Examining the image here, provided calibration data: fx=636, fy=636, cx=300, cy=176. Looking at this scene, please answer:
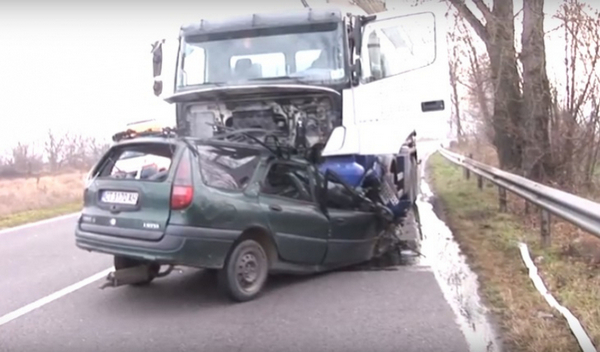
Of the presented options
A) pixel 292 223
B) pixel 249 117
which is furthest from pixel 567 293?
pixel 249 117

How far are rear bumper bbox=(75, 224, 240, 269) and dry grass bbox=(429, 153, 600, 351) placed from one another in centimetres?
247

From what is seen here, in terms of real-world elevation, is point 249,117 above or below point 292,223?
above

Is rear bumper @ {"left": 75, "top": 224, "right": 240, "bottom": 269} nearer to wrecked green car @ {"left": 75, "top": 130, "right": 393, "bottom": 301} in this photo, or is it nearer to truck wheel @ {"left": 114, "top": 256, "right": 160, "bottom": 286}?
wrecked green car @ {"left": 75, "top": 130, "right": 393, "bottom": 301}

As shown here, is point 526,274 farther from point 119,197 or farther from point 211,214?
point 119,197

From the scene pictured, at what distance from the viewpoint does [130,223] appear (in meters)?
5.79

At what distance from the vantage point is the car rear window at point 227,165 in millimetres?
5992

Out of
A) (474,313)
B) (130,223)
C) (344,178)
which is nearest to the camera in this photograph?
(474,313)

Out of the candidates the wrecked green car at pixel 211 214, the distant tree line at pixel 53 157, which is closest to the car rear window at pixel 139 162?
the wrecked green car at pixel 211 214

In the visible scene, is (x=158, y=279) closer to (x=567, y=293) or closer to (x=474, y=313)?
(x=474, y=313)

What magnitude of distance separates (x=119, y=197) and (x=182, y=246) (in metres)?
0.92

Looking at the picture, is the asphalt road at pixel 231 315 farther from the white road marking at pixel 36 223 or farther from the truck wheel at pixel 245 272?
the white road marking at pixel 36 223

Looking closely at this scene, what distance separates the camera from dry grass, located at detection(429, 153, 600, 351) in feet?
15.4

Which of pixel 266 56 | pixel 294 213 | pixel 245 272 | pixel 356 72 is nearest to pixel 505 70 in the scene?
pixel 356 72

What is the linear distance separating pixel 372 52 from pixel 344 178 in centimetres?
192
